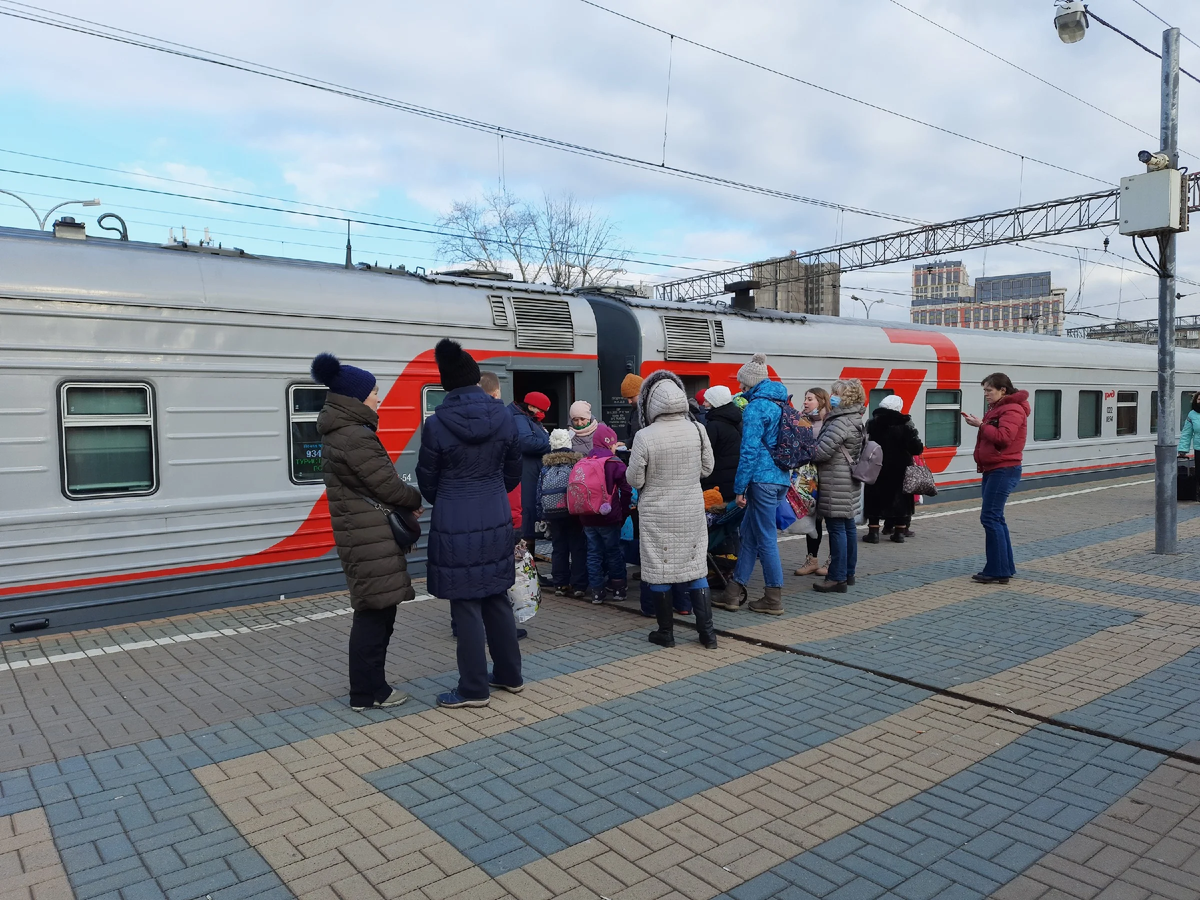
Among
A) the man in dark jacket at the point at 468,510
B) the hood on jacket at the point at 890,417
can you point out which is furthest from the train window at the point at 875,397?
the man in dark jacket at the point at 468,510

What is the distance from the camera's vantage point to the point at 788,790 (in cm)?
399

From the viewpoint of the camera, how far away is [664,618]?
6211 millimetres

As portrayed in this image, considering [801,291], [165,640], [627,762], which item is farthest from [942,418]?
[801,291]

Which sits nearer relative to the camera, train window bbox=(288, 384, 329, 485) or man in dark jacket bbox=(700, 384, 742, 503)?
man in dark jacket bbox=(700, 384, 742, 503)

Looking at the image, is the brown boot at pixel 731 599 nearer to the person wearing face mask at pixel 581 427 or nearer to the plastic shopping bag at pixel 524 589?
the person wearing face mask at pixel 581 427

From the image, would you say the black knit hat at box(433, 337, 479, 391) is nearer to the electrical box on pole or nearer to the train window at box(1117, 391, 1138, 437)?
the electrical box on pole

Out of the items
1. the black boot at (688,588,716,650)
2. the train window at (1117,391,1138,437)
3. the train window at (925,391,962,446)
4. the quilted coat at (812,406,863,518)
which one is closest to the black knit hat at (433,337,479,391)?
the black boot at (688,588,716,650)

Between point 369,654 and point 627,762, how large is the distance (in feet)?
5.39

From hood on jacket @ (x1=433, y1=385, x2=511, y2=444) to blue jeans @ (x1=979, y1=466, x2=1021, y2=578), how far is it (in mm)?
5050

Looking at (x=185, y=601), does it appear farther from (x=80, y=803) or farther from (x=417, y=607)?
(x=80, y=803)

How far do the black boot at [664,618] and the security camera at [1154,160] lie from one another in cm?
774

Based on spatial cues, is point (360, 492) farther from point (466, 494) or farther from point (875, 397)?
point (875, 397)

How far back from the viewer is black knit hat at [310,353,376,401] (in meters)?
4.71

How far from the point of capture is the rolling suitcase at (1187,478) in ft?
45.6
